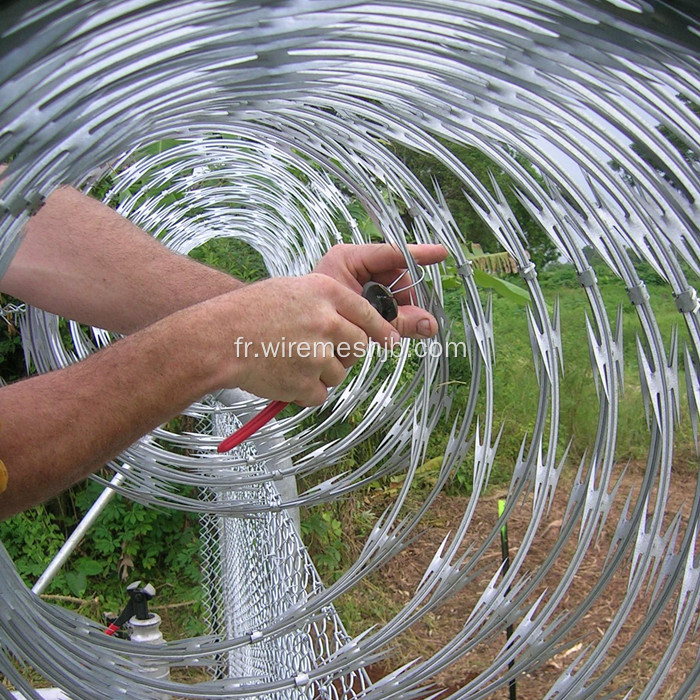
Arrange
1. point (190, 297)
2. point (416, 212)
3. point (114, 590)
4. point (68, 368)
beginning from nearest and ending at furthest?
point (68, 368)
point (416, 212)
point (190, 297)
point (114, 590)

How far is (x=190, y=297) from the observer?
6.92ft

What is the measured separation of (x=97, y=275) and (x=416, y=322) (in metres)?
0.92

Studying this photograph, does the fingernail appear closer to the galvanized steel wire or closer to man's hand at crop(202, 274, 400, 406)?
the galvanized steel wire

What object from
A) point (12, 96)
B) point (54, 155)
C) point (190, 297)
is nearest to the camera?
point (12, 96)

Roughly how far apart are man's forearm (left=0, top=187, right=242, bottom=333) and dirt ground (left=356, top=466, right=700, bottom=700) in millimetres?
2007

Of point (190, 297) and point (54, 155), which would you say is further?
point (190, 297)

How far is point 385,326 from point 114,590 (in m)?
4.29

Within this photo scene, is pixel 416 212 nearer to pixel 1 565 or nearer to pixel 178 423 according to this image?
pixel 1 565

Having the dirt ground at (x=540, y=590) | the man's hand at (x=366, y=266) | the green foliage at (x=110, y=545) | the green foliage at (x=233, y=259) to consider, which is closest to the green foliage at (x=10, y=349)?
the green foliage at (x=110, y=545)

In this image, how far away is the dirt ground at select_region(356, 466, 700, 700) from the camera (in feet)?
14.5

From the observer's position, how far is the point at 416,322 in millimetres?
1883

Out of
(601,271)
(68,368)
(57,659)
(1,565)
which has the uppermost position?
(601,271)

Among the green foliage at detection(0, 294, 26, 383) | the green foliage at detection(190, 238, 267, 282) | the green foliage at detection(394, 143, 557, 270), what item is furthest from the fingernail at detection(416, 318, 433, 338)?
the green foliage at detection(394, 143, 557, 270)

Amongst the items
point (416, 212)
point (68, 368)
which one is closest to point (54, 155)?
point (68, 368)
